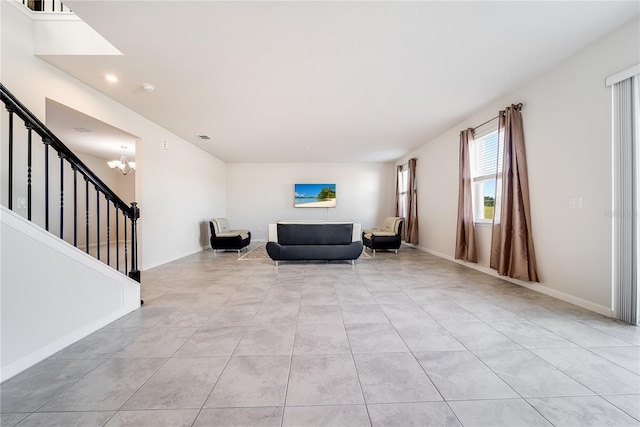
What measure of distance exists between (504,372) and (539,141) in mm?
2992

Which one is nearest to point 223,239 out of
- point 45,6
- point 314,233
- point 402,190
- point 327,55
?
point 314,233

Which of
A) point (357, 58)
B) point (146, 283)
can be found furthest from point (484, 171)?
point (146, 283)

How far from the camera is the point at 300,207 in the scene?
8484mm

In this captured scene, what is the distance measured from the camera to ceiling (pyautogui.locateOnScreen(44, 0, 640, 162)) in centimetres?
207

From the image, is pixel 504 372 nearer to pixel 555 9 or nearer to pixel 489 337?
pixel 489 337

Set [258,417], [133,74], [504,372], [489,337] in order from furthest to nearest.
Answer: [133,74] → [489,337] → [504,372] → [258,417]

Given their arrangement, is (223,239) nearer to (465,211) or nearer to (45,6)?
(45,6)

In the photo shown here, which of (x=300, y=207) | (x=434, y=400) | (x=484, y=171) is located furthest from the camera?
(x=300, y=207)

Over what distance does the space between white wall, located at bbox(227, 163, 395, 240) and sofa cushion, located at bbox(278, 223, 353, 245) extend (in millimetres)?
3843

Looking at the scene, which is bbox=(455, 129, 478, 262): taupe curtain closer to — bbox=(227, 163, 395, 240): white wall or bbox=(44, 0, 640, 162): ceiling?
bbox=(44, 0, 640, 162): ceiling

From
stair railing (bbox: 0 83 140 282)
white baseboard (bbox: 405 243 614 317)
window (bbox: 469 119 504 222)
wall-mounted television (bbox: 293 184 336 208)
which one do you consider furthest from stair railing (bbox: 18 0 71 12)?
white baseboard (bbox: 405 243 614 317)

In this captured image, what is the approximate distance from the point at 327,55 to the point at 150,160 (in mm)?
3871

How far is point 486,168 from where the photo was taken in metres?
4.16

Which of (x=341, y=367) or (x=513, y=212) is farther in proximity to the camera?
(x=513, y=212)
